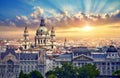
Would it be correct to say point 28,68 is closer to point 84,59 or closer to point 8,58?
point 8,58

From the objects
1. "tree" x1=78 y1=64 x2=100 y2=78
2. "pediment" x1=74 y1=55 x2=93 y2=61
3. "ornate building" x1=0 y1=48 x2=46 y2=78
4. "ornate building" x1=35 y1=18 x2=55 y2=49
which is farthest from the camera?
"ornate building" x1=35 y1=18 x2=55 y2=49

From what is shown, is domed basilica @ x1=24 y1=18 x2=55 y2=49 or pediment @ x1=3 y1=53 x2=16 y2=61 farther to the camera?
domed basilica @ x1=24 y1=18 x2=55 y2=49

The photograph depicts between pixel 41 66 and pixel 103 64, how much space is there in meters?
3.54

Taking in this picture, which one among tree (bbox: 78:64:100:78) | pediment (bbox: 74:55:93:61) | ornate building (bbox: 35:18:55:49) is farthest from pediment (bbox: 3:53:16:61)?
tree (bbox: 78:64:100:78)

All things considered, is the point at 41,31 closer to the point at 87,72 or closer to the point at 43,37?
the point at 43,37

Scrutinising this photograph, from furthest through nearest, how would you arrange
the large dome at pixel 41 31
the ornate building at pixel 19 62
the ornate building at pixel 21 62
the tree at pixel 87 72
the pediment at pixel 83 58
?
1. the large dome at pixel 41 31
2. the pediment at pixel 83 58
3. the ornate building at pixel 21 62
4. the ornate building at pixel 19 62
5. the tree at pixel 87 72

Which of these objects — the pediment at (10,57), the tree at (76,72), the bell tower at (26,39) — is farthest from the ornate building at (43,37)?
the tree at (76,72)

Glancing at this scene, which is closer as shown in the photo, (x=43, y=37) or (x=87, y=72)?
(x=87, y=72)

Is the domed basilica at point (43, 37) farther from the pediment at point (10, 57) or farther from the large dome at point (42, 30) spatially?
the pediment at point (10, 57)

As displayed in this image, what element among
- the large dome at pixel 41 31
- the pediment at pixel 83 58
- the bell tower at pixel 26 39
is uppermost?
the large dome at pixel 41 31

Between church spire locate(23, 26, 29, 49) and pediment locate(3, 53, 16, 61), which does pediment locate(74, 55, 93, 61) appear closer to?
pediment locate(3, 53, 16, 61)

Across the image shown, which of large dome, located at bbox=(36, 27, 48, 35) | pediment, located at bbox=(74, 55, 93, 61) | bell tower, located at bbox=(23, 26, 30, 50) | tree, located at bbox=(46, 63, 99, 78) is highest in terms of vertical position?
→ large dome, located at bbox=(36, 27, 48, 35)

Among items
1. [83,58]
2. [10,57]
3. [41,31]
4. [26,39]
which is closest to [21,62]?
[10,57]

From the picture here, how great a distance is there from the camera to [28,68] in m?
26.9
